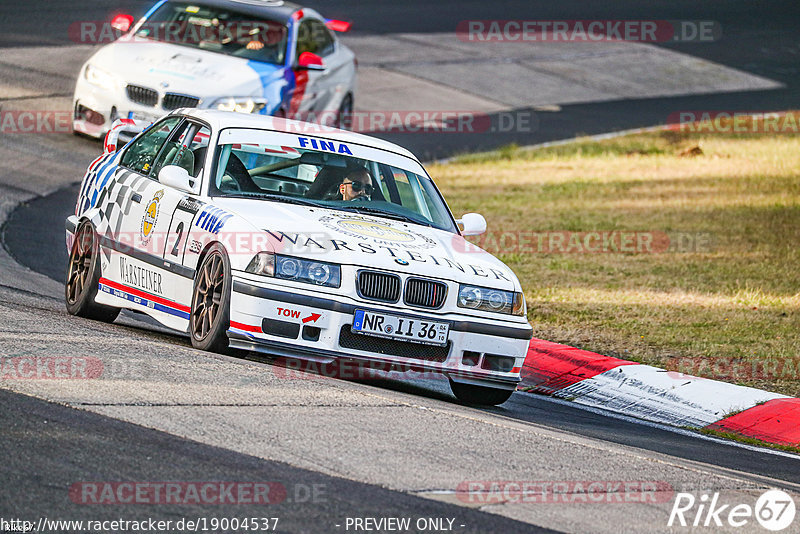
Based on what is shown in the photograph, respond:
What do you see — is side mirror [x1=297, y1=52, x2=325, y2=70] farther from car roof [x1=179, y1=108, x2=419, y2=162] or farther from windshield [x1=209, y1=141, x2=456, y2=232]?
windshield [x1=209, y1=141, x2=456, y2=232]

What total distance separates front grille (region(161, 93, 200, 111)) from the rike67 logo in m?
10.4

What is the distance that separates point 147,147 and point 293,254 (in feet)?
8.03

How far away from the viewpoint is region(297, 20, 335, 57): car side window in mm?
17297

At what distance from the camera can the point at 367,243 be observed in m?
8.17

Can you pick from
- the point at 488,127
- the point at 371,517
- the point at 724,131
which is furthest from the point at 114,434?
the point at 724,131

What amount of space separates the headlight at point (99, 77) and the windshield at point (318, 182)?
7257 mm

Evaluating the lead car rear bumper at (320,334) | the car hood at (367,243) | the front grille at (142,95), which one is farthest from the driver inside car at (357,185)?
the front grille at (142,95)

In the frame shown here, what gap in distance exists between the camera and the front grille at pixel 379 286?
313 inches

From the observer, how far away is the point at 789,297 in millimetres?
12969

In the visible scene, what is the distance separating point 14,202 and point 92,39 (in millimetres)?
9949

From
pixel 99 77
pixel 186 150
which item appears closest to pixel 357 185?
pixel 186 150

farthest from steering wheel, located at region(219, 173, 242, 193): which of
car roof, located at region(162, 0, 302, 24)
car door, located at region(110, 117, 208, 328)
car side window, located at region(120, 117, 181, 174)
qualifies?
car roof, located at region(162, 0, 302, 24)

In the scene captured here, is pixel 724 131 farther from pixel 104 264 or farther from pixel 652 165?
pixel 104 264

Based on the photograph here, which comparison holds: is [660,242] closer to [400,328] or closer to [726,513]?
[400,328]
